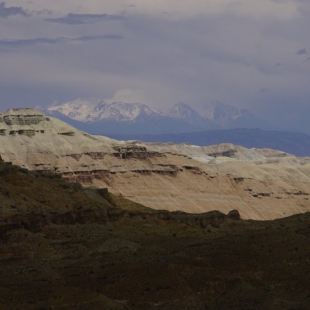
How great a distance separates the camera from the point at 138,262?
65.2 m

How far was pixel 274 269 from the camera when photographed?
218 feet

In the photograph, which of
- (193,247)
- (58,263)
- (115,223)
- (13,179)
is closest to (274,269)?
(193,247)

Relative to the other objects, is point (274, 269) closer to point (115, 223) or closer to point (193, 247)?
point (193, 247)

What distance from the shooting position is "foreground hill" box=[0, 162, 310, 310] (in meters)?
58.6

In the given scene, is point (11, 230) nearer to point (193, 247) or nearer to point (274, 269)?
point (193, 247)

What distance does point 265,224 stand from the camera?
95062 millimetres

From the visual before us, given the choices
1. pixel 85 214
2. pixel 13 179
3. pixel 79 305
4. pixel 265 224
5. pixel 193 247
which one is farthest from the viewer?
pixel 13 179

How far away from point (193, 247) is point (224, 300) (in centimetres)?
1149

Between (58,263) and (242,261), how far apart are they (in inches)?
493

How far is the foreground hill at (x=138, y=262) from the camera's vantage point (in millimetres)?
58594

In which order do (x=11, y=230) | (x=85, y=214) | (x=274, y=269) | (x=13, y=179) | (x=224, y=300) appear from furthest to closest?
(x=13, y=179), (x=85, y=214), (x=11, y=230), (x=274, y=269), (x=224, y=300)

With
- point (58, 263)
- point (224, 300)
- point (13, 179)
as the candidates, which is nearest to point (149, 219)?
point (13, 179)

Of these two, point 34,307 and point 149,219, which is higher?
point 34,307

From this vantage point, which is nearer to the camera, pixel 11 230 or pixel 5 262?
pixel 5 262
